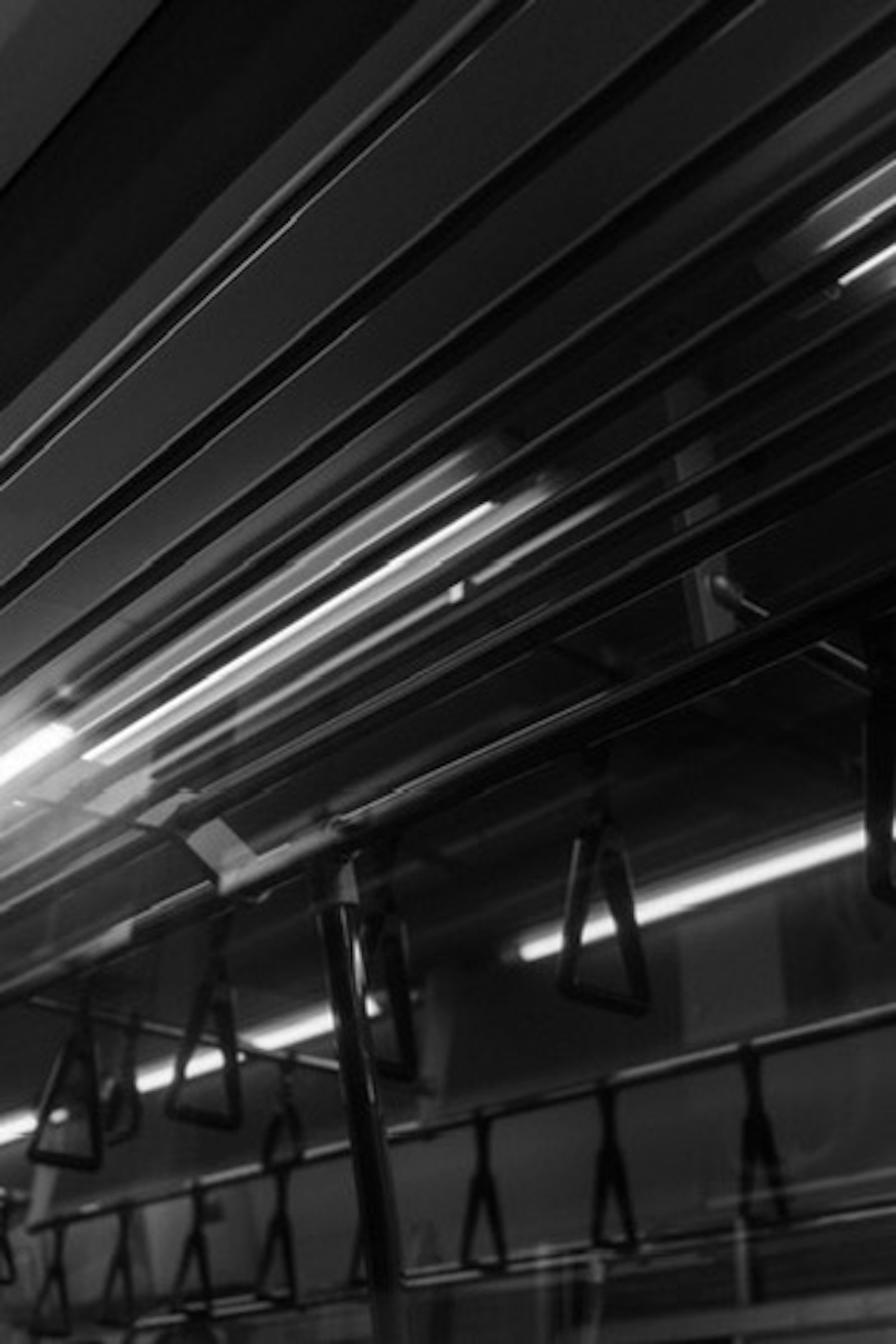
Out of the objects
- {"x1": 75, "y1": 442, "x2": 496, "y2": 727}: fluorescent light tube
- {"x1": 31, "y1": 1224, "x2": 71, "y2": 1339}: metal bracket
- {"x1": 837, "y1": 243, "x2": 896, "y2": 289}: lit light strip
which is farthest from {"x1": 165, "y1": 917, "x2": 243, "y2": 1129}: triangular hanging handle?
{"x1": 31, "y1": 1224, "x2": 71, "y2": 1339}: metal bracket

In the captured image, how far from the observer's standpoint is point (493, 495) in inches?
50.7

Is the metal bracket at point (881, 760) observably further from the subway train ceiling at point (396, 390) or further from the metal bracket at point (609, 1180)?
the metal bracket at point (609, 1180)

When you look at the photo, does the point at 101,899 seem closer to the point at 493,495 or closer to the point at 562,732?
the point at 562,732

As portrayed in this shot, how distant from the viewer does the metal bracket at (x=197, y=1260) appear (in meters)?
3.12

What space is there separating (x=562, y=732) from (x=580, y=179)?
534mm

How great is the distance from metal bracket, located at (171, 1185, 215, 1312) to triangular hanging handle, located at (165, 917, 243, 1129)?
1.20 metres

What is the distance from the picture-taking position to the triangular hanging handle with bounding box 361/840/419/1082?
179 centimetres

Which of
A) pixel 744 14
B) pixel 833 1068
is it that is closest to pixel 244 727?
pixel 744 14

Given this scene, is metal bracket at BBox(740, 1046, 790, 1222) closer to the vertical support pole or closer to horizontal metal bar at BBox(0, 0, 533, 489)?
the vertical support pole

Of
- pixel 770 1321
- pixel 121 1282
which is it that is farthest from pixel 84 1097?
pixel 770 1321

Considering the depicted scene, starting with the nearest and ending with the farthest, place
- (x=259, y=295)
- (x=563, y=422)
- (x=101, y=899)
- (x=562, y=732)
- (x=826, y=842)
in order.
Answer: (x=563, y=422)
(x=562, y=732)
(x=259, y=295)
(x=101, y=899)
(x=826, y=842)

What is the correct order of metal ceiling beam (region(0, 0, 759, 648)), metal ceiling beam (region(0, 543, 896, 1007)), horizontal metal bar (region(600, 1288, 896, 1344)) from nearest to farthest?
metal ceiling beam (region(0, 0, 759, 648)), metal ceiling beam (region(0, 543, 896, 1007)), horizontal metal bar (region(600, 1288, 896, 1344))

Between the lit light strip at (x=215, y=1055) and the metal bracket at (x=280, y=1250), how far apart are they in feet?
0.85

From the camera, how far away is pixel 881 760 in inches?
52.8
